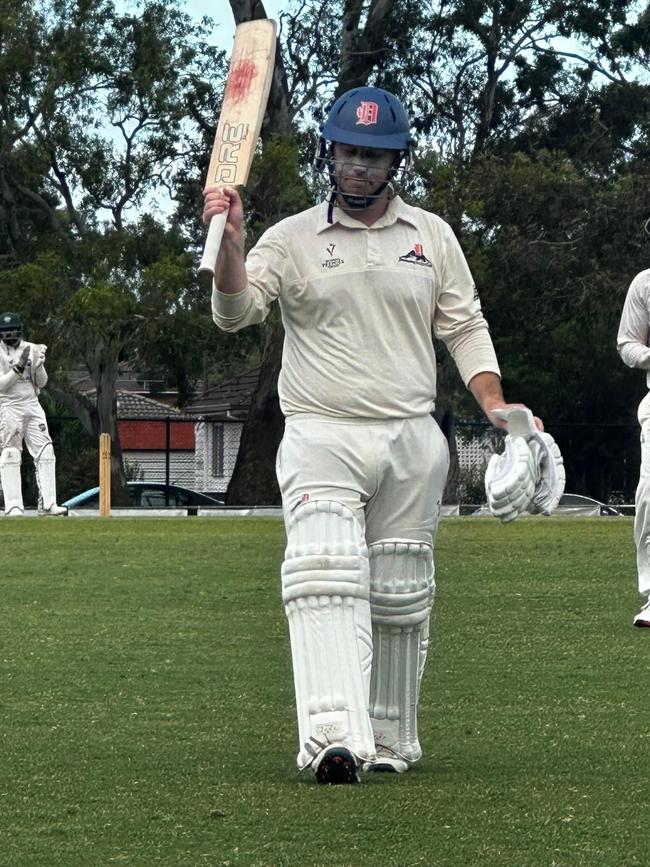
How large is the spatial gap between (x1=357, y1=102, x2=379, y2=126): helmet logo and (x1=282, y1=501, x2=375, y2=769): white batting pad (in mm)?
1344

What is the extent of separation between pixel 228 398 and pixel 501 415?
64201mm

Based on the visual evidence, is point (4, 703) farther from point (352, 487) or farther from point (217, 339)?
point (217, 339)

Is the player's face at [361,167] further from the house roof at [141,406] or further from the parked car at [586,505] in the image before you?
the house roof at [141,406]

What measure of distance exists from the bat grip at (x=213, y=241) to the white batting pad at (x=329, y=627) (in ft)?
2.84

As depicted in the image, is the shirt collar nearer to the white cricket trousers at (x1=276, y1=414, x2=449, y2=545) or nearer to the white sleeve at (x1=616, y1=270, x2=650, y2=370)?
the white cricket trousers at (x1=276, y1=414, x2=449, y2=545)

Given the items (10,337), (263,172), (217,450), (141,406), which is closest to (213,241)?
(10,337)

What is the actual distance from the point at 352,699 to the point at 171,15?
3952 cm

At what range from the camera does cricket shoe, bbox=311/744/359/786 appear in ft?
19.2

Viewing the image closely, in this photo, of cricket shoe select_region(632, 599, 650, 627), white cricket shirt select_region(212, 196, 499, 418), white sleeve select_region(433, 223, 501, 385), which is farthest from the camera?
cricket shoe select_region(632, 599, 650, 627)

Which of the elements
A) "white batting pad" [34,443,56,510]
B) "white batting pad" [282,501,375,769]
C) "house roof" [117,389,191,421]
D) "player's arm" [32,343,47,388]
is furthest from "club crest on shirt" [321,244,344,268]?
"house roof" [117,389,191,421]

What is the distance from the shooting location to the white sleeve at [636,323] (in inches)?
427

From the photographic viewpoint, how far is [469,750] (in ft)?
21.9

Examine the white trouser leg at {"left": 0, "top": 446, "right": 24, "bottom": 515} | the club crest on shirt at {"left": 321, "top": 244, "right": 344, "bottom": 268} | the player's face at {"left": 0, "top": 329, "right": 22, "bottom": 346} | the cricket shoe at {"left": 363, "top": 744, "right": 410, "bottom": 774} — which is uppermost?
the player's face at {"left": 0, "top": 329, "right": 22, "bottom": 346}

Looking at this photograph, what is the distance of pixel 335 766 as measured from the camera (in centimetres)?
585
